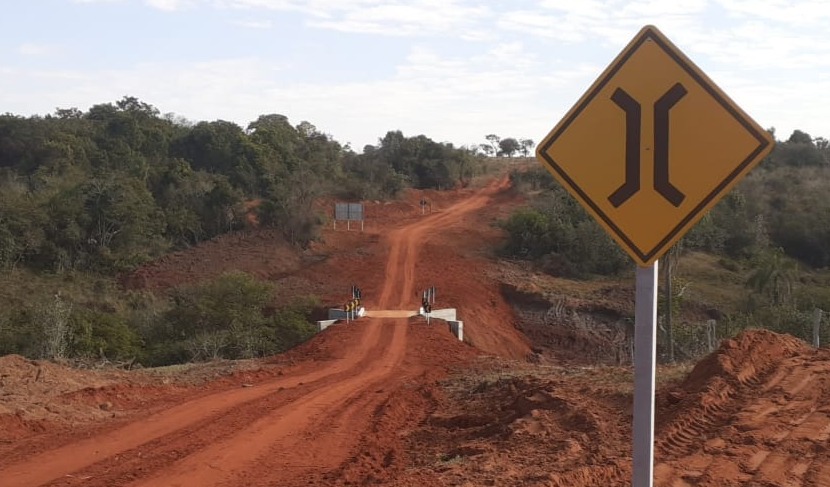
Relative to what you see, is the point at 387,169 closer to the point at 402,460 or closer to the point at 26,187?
the point at 26,187

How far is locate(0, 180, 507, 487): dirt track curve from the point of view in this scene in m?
7.28

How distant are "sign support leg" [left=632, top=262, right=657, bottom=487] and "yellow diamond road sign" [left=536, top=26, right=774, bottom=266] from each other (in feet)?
0.30

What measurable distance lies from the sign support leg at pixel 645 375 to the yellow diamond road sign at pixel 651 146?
0.09 m

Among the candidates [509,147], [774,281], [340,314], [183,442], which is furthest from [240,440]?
[509,147]

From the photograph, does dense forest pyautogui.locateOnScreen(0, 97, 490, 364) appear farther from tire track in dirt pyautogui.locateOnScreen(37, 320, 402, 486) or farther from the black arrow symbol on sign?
the black arrow symbol on sign

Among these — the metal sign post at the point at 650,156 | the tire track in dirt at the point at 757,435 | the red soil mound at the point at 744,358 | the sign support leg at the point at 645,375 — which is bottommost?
the tire track in dirt at the point at 757,435

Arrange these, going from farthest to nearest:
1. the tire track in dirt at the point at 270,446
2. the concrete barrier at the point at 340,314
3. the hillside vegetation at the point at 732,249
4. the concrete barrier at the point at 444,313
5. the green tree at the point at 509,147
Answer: the green tree at the point at 509,147 → the hillside vegetation at the point at 732,249 → the concrete barrier at the point at 444,313 → the concrete barrier at the point at 340,314 → the tire track in dirt at the point at 270,446

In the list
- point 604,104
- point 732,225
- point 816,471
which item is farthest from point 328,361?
point 732,225

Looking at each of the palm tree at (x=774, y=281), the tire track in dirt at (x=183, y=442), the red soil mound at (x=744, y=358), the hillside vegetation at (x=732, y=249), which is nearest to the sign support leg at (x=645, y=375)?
the tire track in dirt at (x=183, y=442)

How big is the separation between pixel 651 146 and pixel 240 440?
23.5 feet

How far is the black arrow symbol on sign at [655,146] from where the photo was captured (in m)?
2.42

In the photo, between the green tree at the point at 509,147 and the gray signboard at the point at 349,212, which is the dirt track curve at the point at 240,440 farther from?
the green tree at the point at 509,147

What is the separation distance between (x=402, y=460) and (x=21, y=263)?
84.0ft

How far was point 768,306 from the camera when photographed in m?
22.7
